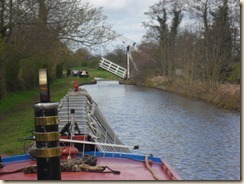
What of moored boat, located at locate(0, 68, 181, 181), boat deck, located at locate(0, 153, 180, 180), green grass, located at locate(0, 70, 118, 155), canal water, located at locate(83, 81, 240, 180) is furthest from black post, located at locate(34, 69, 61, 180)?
canal water, located at locate(83, 81, 240, 180)

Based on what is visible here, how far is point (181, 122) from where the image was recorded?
668 inches

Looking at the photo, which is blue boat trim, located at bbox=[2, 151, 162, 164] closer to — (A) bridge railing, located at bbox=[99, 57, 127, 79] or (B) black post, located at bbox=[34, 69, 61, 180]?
(B) black post, located at bbox=[34, 69, 61, 180]

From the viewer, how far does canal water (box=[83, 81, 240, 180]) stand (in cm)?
1039

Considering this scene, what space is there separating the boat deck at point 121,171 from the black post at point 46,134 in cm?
69

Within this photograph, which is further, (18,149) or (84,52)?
(84,52)

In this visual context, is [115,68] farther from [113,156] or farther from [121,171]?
[121,171]

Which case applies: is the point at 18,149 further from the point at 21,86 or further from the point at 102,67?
the point at 102,67

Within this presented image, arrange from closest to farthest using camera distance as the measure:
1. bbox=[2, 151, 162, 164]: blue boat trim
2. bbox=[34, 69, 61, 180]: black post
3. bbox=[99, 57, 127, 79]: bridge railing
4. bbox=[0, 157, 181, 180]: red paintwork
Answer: bbox=[34, 69, 61, 180]: black post
bbox=[0, 157, 181, 180]: red paintwork
bbox=[2, 151, 162, 164]: blue boat trim
bbox=[99, 57, 127, 79]: bridge railing

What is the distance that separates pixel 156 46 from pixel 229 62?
44.3ft

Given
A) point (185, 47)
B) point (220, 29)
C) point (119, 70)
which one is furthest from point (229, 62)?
point (119, 70)

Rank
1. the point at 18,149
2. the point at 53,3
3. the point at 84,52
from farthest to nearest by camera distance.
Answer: the point at 84,52
the point at 53,3
the point at 18,149

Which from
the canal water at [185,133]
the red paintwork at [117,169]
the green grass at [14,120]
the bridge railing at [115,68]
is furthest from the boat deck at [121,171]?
the bridge railing at [115,68]

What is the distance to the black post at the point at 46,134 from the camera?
3939 millimetres

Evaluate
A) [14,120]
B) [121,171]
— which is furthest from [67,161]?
[14,120]
